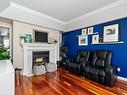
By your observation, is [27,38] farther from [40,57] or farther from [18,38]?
[40,57]

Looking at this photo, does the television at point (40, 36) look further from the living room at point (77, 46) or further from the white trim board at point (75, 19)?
the white trim board at point (75, 19)

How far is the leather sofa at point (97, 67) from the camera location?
2.62 m

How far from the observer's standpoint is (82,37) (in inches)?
177

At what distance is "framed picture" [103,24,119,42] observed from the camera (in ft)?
10.6

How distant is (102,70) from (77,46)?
2.22 meters

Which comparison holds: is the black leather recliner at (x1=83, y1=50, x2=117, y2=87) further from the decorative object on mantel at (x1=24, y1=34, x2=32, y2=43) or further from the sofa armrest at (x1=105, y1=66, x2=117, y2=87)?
the decorative object on mantel at (x1=24, y1=34, x2=32, y2=43)

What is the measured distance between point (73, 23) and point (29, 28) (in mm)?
2084

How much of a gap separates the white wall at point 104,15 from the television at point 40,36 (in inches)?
60.0

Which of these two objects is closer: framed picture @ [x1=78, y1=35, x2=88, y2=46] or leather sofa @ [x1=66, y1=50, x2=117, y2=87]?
leather sofa @ [x1=66, y1=50, x2=117, y2=87]

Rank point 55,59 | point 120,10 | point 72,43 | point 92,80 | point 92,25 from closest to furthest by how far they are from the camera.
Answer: point 120,10
point 92,80
point 92,25
point 55,59
point 72,43

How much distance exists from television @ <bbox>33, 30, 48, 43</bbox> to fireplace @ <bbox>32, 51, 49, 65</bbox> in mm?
544

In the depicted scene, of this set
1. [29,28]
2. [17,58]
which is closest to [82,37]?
[29,28]

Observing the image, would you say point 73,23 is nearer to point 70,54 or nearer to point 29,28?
point 70,54

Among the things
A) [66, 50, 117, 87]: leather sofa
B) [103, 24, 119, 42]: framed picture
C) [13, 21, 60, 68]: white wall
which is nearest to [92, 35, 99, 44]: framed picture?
[103, 24, 119, 42]: framed picture
